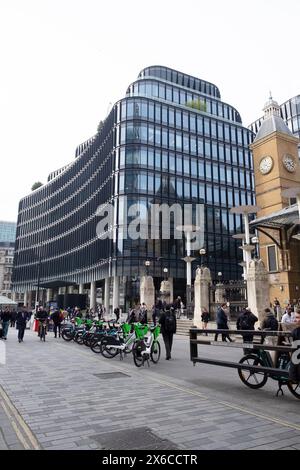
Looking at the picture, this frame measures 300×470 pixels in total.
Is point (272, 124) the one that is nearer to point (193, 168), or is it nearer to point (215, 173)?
point (193, 168)

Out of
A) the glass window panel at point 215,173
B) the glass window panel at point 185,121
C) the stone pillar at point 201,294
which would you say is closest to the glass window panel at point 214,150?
the glass window panel at point 215,173

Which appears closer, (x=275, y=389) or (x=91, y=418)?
(x=91, y=418)

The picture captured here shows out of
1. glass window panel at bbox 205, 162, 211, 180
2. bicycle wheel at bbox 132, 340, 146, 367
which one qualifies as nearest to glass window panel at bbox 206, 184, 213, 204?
glass window panel at bbox 205, 162, 211, 180

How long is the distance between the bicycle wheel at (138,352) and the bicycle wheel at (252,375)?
3.62 meters

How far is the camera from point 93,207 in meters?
59.2

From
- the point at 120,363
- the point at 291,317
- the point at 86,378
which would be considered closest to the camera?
the point at 86,378

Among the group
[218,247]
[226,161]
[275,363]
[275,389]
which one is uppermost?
[226,161]

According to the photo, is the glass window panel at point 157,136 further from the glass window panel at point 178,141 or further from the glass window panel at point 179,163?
the glass window panel at point 179,163

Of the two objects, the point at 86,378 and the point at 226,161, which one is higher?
the point at 226,161

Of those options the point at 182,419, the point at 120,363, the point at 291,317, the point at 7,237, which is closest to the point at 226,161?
the point at 291,317

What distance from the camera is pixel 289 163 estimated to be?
34.9m

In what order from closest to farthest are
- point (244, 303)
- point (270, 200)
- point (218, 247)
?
point (244, 303) → point (270, 200) → point (218, 247)
